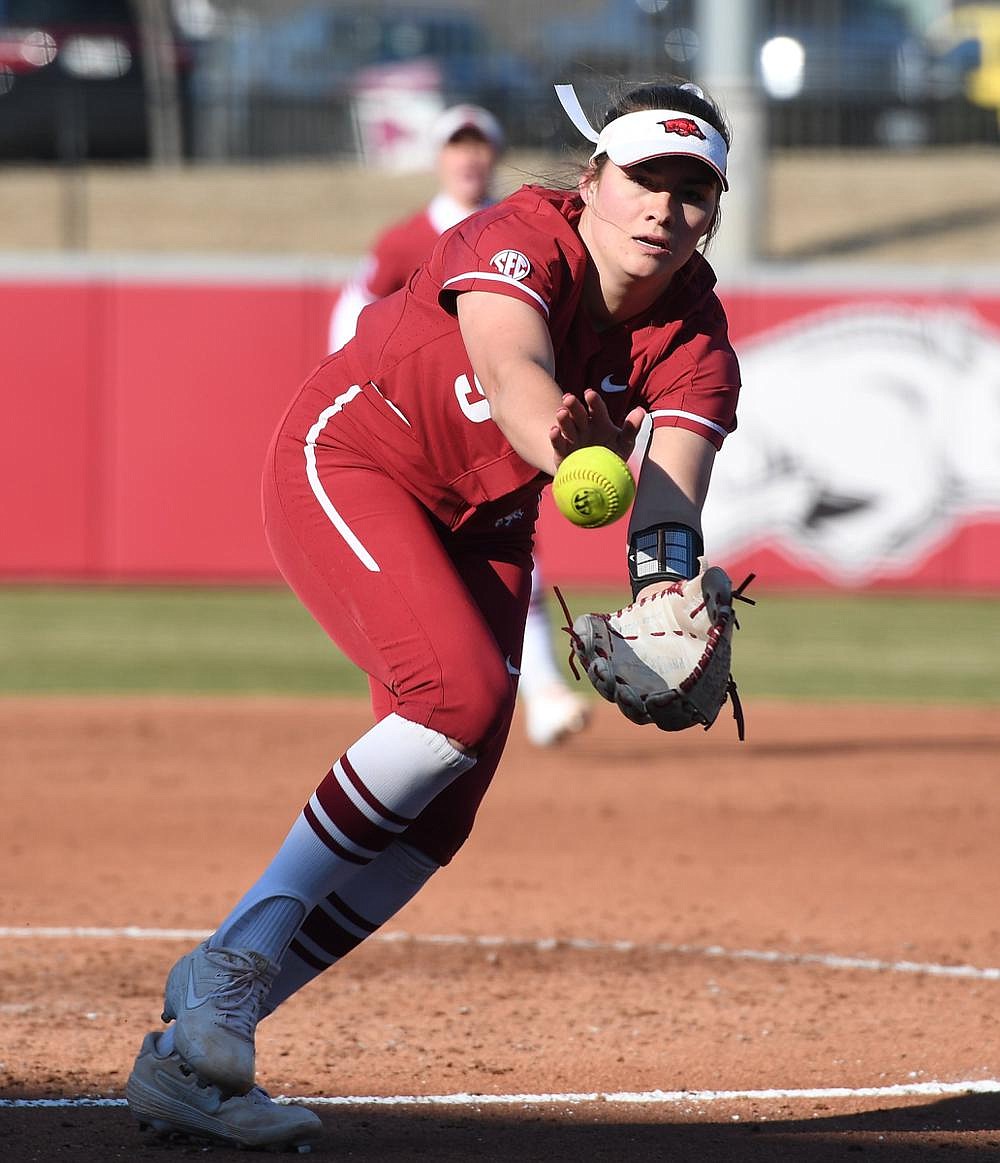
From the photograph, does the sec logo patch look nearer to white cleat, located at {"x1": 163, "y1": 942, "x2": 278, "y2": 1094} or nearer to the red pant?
the red pant

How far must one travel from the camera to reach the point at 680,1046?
3.92 metres

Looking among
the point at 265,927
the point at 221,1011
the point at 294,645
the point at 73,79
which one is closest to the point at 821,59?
the point at 73,79

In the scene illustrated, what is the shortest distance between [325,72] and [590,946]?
750 inches

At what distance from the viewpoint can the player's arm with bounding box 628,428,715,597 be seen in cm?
310

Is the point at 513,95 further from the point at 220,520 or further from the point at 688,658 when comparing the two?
the point at 688,658

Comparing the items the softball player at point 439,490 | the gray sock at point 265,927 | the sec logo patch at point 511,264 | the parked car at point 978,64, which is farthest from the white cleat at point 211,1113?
the parked car at point 978,64

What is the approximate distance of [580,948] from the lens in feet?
15.7

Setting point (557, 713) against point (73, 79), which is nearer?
point (557, 713)

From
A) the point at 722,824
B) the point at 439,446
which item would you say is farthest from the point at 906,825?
the point at 439,446

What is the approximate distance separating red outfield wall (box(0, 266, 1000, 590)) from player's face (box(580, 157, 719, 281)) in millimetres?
9710

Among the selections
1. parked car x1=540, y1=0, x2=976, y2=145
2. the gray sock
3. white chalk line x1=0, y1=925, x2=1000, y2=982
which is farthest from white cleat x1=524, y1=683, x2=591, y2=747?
parked car x1=540, y1=0, x2=976, y2=145

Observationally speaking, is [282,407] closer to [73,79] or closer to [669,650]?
[73,79]

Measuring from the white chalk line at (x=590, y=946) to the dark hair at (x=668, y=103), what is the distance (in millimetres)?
2209

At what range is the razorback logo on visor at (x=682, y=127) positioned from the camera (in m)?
3.07
